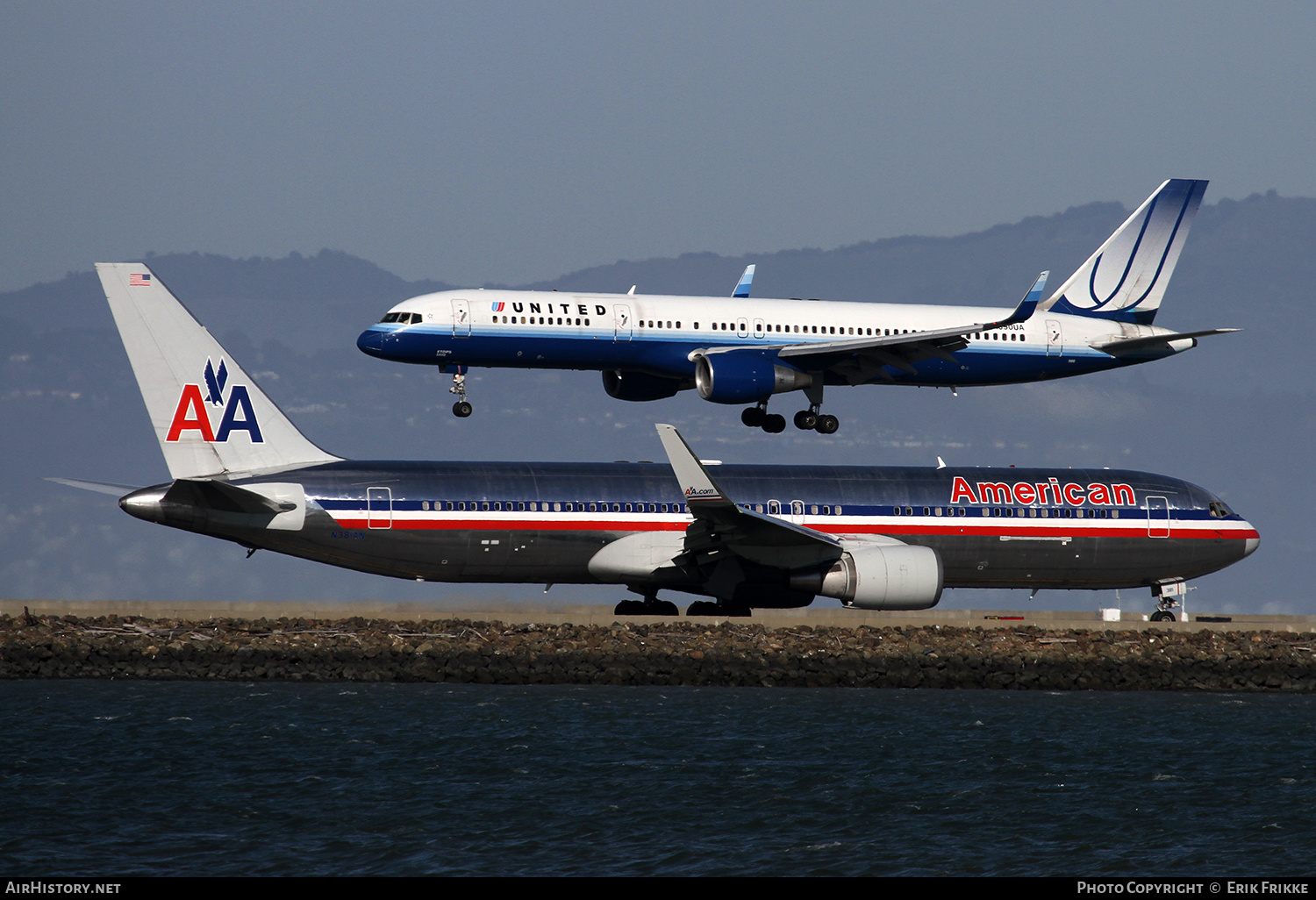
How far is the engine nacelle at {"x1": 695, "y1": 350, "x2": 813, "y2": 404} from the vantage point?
4944 centimetres

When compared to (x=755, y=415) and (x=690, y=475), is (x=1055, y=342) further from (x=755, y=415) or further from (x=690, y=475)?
(x=690, y=475)

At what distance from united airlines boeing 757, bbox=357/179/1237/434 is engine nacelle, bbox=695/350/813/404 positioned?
0.04 metres

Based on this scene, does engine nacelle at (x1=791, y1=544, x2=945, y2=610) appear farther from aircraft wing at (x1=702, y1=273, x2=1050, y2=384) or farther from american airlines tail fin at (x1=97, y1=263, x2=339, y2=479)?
american airlines tail fin at (x1=97, y1=263, x2=339, y2=479)

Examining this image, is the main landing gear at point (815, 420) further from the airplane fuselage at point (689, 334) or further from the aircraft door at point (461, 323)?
the aircraft door at point (461, 323)

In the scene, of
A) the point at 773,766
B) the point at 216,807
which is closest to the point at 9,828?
the point at 216,807

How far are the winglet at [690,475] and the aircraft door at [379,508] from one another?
868 cm

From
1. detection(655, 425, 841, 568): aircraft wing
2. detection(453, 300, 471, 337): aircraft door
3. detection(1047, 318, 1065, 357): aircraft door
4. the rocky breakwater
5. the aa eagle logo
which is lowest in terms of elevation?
the rocky breakwater

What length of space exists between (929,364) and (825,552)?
9863mm

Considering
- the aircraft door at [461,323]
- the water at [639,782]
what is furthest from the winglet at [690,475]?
the aircraft door at [461,323]

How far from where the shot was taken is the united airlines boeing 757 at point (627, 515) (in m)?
46.6

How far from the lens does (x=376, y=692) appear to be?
47.1 metres

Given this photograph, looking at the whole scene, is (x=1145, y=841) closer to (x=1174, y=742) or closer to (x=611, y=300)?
(x=1174, y=742)

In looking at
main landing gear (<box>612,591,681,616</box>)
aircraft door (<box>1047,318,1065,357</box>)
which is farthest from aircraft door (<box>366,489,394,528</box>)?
aircraft door (<box>1047,318,1065,357</box>)

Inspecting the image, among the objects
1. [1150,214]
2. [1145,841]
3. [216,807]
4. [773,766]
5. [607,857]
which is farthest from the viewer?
[1150,214]
